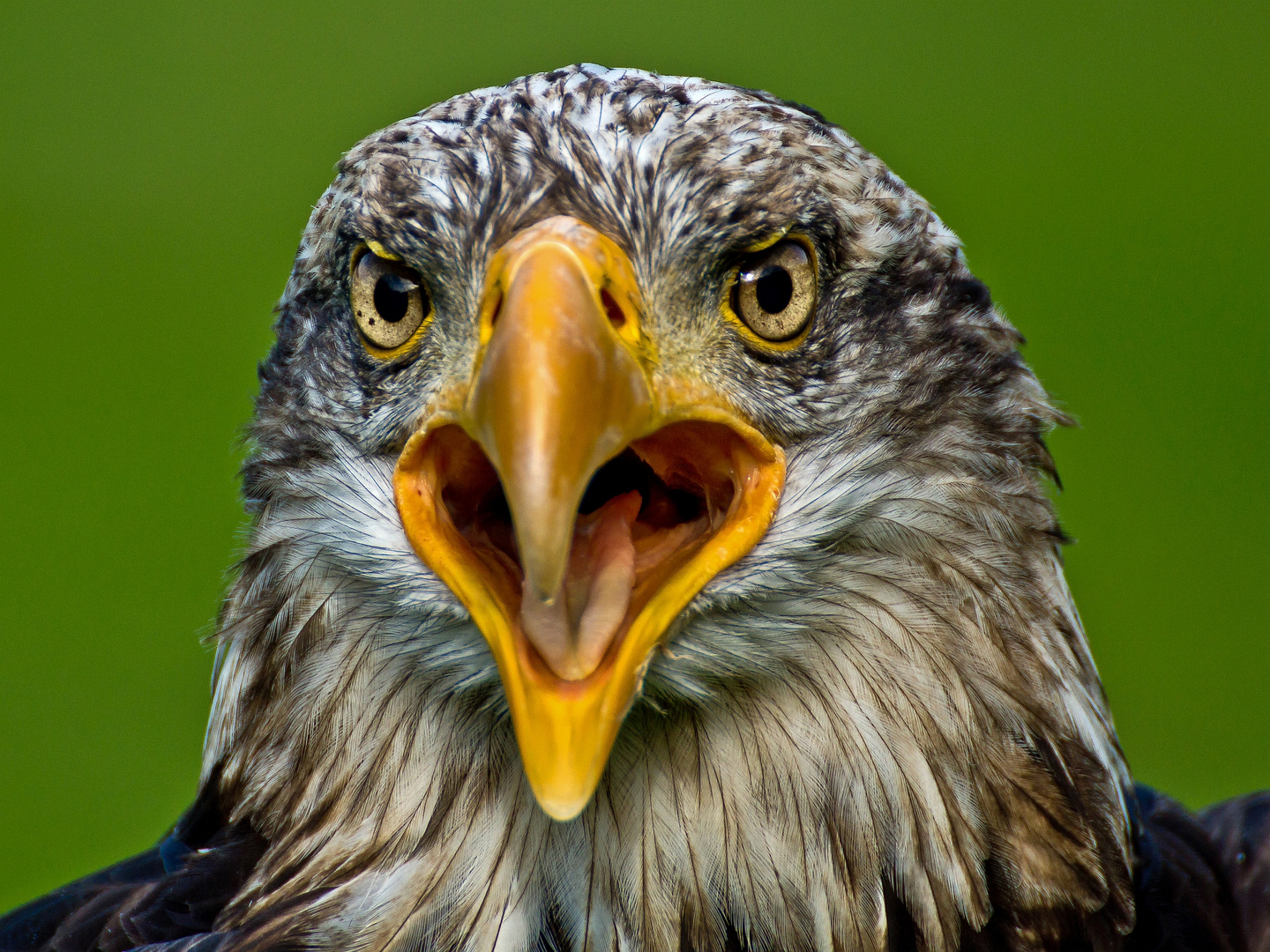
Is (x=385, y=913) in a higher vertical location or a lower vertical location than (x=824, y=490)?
lower

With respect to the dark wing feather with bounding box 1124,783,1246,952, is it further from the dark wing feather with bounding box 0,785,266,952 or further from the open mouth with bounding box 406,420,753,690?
the dark wing feather with bounding box 0,785,266,952

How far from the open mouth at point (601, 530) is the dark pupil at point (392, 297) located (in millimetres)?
192

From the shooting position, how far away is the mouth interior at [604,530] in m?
1.40

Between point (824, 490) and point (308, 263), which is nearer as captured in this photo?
point (824, 490)

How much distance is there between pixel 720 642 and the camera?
1.57m

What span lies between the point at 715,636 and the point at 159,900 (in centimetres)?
93

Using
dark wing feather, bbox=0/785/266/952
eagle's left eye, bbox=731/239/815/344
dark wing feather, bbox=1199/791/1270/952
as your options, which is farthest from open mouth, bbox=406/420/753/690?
dark wing feather, bbox=1199/791/1270/952

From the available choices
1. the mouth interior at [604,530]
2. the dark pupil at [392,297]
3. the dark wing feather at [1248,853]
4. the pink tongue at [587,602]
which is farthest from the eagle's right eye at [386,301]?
the dark wing feather at [1248,853]

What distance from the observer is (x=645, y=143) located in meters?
1.61

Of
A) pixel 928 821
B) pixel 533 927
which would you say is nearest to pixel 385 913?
pixel 533 927

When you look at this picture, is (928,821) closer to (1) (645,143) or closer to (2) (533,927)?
(2) (533,927)

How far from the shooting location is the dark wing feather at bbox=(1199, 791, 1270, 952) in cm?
197

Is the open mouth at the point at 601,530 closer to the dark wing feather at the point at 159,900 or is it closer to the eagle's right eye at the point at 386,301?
the eagle's right eye at the point at 386,301

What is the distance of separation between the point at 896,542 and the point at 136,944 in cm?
118
